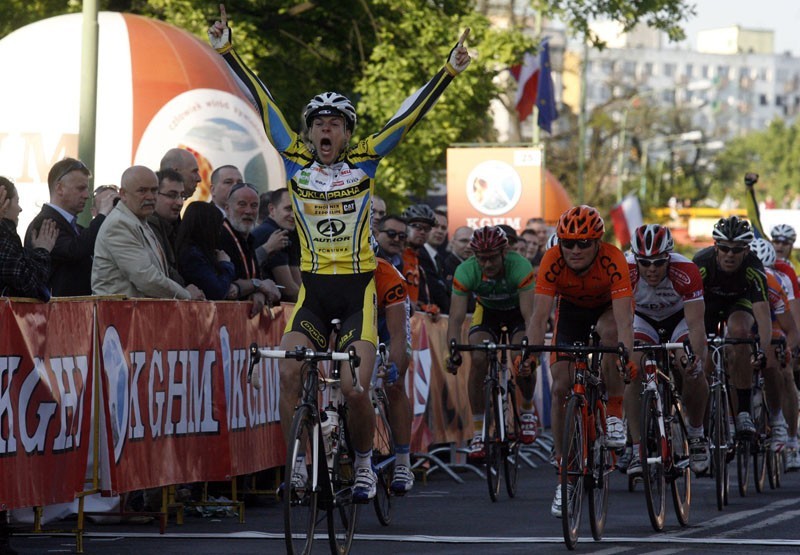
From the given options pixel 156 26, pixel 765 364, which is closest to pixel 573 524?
pixel 765 364

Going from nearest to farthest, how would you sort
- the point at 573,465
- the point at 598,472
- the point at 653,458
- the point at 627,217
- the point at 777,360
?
the point at 573,465, the point at 598,472, the point at 653,458, the point at 777,360, the point at 627,217

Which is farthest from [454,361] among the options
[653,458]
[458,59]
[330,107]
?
[330,107]

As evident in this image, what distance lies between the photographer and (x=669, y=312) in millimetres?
12922

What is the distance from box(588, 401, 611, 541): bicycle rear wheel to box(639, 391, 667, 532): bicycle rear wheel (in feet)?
0.95

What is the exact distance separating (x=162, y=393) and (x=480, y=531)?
2.17m

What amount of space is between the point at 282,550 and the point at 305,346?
1.17m

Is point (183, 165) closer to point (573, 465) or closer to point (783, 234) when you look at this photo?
point (573, 465)

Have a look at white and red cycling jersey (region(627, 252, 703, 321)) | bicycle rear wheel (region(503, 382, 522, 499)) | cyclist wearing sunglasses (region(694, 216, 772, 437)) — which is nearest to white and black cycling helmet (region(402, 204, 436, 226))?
bicycle rear wheel (region(503, 382, 522, 499))

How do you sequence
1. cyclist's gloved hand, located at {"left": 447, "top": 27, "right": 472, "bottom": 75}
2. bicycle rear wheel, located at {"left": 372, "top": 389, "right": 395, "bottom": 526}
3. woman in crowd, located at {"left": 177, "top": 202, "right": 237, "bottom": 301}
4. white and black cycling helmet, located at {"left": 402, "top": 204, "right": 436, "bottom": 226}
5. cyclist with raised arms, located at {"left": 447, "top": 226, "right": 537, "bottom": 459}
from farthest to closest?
1. white and black cycling helmet, located at {"left": 402, "top": 204, "right": 436, "bottom": 226}
2. cyclist with raised arms, located at {"left": 447, "top": 226, "right": 537, "bottom": 459}
3. woman in crowd, located at {"left": 177, "top": 202, "right": 237, "bottom": 301}
4. bicycle rear wheel, located at {"left": 372, "top": 389, "right": 395, "bottom": 526}
5. cyclist's gloved hand, located at {"left": 447, "top": 27, "right": 472, "bottom": 75}

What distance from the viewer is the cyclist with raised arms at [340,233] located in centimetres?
987

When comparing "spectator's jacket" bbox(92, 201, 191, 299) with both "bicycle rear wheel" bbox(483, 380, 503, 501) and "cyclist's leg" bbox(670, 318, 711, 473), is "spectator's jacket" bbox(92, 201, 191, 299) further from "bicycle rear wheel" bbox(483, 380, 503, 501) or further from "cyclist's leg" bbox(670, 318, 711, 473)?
"cyclist's leg" bbox(670, 318, 711, 473)

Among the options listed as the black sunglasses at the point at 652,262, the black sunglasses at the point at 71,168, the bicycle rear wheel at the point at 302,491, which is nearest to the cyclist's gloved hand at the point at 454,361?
the black sunglasses at the point at 652,262

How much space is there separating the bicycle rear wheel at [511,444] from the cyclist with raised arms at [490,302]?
0.46ft

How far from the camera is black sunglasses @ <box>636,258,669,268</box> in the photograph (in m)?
12.4
